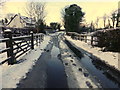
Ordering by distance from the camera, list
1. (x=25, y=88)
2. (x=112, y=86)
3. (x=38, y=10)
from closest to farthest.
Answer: (x=25, y=88), (x=112, y=86), (x=38, y=10)

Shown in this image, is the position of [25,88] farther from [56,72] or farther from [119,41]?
[119,41]

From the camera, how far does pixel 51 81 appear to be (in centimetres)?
566

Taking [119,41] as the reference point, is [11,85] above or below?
below

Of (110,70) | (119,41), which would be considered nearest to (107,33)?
(119,41)

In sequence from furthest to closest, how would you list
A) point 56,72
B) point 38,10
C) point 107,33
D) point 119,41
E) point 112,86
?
point 38,10 < point 107,33 < point 119,41 < point 56,72 < point 112,86

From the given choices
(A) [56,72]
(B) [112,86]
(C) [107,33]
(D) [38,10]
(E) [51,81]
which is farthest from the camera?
(D) [38,10]

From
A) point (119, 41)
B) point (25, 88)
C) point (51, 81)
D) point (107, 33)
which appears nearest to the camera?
point (25, 88)

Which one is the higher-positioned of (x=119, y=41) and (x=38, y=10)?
(x=38, y=10)

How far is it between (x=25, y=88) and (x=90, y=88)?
73.7 inches

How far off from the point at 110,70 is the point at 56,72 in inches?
91.4

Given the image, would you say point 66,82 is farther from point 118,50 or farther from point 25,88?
point 118,50

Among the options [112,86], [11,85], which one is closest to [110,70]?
[112,86]

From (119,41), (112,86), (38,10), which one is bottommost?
(112,86)

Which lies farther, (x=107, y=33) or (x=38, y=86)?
(x=107, y=33)
